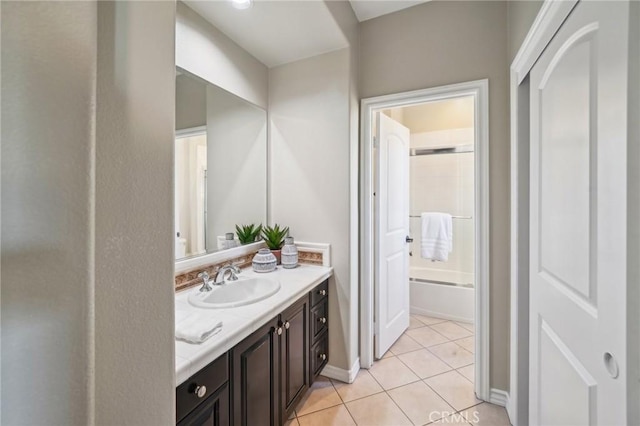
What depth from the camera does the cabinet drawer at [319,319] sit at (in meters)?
1.75

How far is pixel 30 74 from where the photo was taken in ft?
1.07

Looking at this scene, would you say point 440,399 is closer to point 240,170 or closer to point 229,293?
point 229,293

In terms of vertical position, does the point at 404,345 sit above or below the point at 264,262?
below

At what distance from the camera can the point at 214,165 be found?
181 cm

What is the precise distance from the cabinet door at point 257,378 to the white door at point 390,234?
3.46ft

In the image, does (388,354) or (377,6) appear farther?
(388,354)

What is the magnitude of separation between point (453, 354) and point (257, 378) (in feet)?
5.99

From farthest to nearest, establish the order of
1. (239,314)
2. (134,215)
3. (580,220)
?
(239,314) < (580,220) < (134,215)

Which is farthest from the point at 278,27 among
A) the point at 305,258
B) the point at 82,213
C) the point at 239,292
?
the point at 82,213

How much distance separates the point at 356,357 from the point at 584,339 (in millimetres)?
1475

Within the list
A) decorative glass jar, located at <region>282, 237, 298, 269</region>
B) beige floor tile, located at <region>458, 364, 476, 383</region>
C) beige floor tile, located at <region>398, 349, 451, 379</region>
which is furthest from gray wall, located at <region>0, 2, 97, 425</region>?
beige floor tile, located at <region>458, 364, 476, 383</region>

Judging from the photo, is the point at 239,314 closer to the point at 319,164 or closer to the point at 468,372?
the point at 319,164

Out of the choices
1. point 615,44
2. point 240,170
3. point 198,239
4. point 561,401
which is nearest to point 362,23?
point 240,170

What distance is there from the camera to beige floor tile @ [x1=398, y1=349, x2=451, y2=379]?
2047 mm
